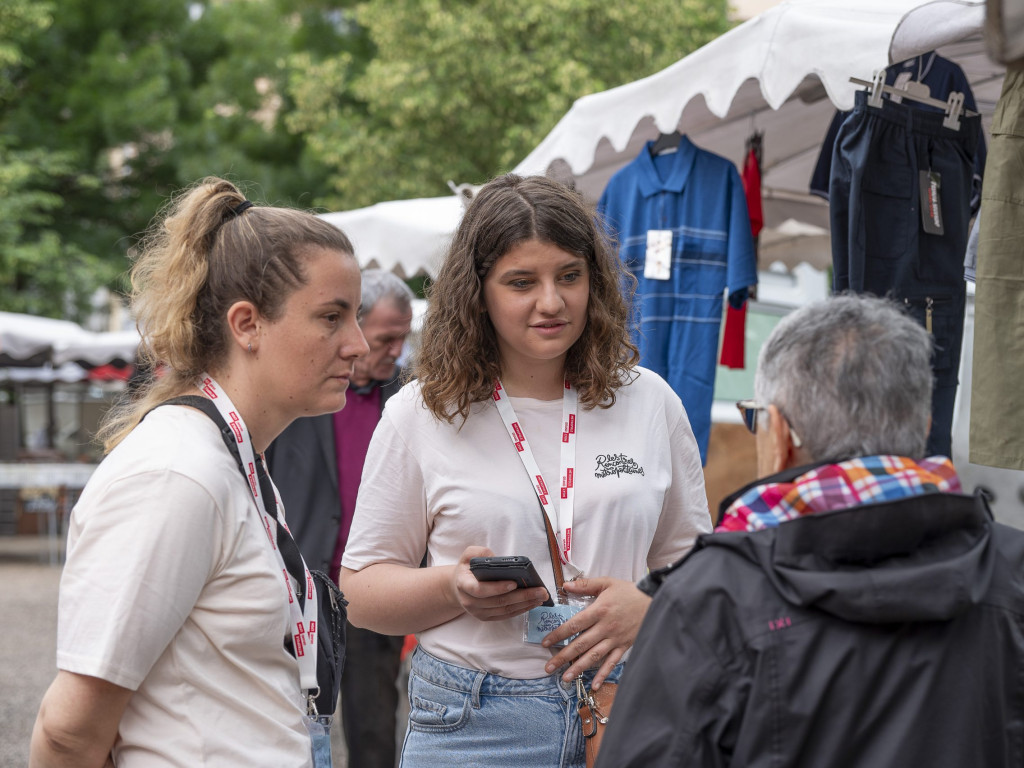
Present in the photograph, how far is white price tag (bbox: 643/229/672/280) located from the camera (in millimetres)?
4387

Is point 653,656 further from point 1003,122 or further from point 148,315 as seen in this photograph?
point 1003,122

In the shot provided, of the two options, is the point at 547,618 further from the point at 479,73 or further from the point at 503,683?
the point at 479,73

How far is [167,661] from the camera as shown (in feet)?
5.73

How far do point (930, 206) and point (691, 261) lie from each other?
1191 mm

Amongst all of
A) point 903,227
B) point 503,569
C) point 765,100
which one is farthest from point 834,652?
point 765,100

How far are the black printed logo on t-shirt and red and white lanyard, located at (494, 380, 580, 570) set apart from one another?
0.19 ft

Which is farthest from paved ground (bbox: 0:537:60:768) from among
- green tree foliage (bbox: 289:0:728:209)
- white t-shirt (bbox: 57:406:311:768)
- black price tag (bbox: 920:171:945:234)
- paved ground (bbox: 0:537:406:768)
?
green tree foliage (bbox: 289:0:728:209)

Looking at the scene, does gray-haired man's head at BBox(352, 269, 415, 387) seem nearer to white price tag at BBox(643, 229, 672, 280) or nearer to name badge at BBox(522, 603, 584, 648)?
white price tag at BBox(643, 229, 672, 280)

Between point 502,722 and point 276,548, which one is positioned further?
point 502,722

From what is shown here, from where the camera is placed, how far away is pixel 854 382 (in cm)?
165

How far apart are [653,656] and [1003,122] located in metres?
Result: 1.81

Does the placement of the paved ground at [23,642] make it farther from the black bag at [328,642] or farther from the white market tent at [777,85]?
the black bag at [328,642]

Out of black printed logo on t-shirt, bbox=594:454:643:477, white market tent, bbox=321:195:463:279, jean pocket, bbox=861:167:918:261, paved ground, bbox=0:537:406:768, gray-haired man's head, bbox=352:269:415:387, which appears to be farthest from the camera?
paved ground, bbox=0:537:406:768

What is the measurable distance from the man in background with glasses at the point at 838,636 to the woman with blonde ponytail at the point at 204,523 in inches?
23.6
